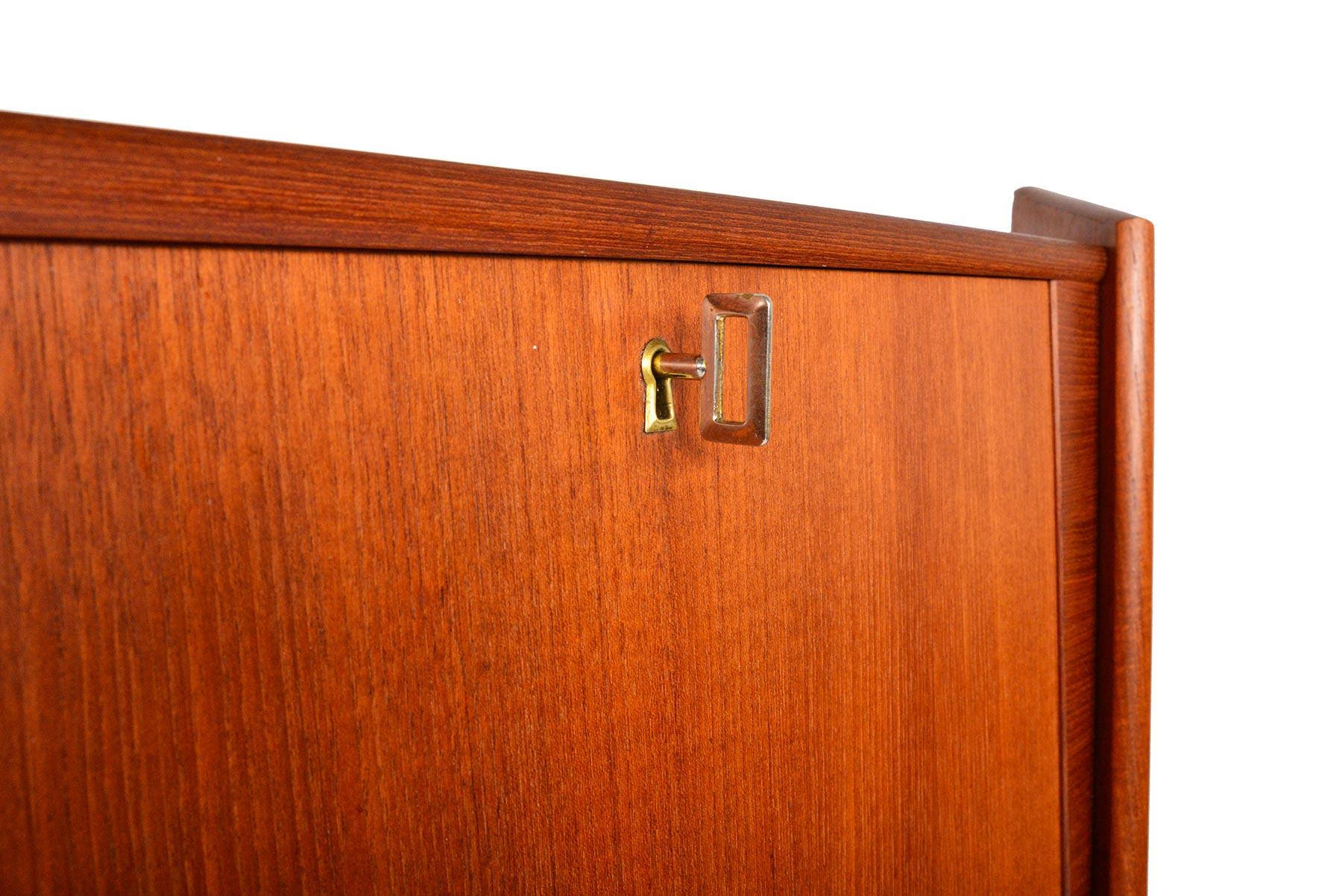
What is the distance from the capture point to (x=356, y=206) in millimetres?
307

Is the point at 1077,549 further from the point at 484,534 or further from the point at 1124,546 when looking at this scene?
the point at 484,534

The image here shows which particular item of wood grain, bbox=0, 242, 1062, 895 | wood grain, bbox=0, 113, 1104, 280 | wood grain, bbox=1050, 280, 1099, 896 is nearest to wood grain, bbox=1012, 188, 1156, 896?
wood grain, bbox=1050, 280, 1099, 896

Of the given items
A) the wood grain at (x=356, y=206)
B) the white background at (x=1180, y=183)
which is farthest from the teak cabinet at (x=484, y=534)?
the white background at (x=1180, y=183)

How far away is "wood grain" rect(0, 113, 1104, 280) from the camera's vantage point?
10.0 inches

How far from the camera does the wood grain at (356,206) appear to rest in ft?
0.83

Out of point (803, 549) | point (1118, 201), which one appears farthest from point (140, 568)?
point (1118, 201)

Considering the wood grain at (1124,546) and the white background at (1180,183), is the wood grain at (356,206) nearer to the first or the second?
the wood grain at (1124,546)

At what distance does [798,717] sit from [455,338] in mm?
227

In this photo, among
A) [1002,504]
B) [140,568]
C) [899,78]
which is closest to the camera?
[140,568]

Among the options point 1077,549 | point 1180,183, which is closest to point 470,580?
point 1077,549

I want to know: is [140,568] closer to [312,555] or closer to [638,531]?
[312,555]

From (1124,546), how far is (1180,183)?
54 cm

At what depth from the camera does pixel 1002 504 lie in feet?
1.93

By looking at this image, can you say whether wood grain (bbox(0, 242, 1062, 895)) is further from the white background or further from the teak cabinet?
the white background
